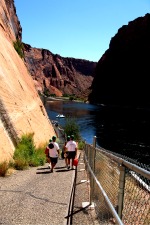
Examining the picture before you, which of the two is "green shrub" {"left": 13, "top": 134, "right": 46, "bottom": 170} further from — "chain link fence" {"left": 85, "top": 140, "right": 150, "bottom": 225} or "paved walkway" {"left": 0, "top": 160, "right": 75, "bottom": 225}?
"chain link fence" {"left": 85, "top": 140, "right": 150, "bottom": 225}

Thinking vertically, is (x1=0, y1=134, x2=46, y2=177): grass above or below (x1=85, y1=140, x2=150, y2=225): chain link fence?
below

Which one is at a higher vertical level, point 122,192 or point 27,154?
point 122,192

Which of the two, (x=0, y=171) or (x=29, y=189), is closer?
(x=29, y=189)

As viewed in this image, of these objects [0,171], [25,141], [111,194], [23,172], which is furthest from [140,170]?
[25,141]

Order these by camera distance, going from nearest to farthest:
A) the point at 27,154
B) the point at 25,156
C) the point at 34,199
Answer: the point at 34,199 → the point at 25,156 → the point at 27,154

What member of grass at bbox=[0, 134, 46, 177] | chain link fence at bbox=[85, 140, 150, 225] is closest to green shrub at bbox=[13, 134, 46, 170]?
grass at bbox=[0, 134, 46, 177]

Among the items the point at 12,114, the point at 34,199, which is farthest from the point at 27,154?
the point at 34,199

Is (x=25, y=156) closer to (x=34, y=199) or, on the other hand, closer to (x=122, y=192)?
(x=34, y=199)

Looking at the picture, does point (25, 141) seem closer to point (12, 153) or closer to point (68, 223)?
point (12, 153)

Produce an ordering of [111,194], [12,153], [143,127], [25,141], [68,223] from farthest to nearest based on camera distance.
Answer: [143,127]
[25,141]
[12,153]
[68,223]
[111,194]

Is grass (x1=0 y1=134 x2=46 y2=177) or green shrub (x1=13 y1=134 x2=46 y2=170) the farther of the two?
green shrub (x1=13 y1=134 x2=46 y2=170)

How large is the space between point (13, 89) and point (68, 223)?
16.2m

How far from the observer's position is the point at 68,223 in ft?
25.3

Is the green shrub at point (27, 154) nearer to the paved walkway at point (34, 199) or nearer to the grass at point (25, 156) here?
the grass at point (25, 156)
